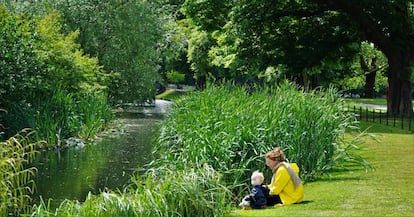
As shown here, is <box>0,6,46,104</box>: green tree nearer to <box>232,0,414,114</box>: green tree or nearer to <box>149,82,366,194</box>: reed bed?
<box>149,82,366,194</box>: reed bed

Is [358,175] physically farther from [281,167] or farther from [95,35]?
[95,35]

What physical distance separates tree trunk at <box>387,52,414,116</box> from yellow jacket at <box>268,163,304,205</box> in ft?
63.8

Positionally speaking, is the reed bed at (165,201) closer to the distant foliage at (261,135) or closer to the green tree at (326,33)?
the distant foliage at (261,135)

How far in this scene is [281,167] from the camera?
1109 cm

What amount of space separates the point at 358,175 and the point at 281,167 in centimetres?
308

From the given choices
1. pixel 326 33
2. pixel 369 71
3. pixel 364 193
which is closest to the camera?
pixel 364 193

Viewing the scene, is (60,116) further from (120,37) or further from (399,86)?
(120,37)

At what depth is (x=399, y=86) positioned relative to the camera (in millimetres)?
29891

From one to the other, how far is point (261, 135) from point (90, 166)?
22.1ft

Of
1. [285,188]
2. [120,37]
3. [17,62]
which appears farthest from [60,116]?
[285,188]

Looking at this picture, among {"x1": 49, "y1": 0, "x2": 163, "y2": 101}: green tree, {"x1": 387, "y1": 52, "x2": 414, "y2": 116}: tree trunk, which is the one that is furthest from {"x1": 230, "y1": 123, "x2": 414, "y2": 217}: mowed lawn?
{"x1": 49, "y1": 0, "x2": 163, "y2": 101}: green tree

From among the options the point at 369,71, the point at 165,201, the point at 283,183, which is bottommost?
Result: the point at 165,201

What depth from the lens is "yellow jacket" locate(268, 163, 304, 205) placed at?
10992 millimetres

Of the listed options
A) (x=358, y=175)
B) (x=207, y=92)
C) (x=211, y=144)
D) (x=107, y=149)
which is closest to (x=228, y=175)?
(x=211, y=144)
